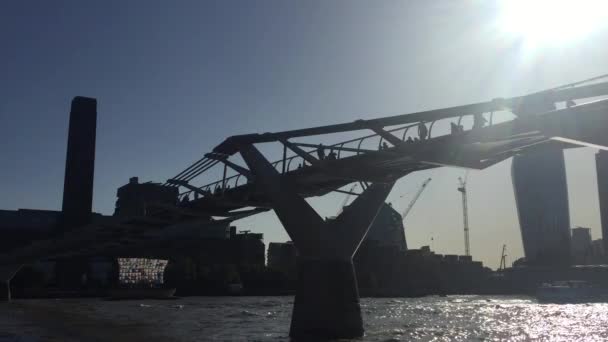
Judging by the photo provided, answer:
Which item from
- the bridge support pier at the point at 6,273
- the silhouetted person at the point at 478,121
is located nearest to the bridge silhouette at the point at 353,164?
the silhouetted person at the point at 478,121

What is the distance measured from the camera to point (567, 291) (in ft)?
634

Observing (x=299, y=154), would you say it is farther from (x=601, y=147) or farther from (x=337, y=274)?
(x=601, y=147)

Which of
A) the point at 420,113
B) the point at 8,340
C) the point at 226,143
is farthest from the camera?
the point at 226,143

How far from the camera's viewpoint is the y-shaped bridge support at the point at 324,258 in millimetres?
44750

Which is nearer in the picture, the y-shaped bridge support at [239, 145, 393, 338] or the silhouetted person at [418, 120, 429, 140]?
the silhouetted person at [418, 120, 429, 140]

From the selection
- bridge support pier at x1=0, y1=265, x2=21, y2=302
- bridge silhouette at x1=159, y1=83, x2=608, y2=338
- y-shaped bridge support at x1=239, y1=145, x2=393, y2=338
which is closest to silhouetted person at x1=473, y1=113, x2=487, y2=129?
bridge silhouette at x1=159, y1=83, x2=608, y2=338

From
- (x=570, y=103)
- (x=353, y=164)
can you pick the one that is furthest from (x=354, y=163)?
(x=570, y=103)

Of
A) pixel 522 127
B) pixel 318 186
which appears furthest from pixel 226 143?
pixel 522 127

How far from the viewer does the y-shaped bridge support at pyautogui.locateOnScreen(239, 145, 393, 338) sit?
147ft

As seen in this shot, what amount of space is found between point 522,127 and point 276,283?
16780 centimetres

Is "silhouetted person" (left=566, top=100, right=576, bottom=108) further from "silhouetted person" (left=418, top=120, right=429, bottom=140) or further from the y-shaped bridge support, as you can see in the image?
the y-shaped bridge support

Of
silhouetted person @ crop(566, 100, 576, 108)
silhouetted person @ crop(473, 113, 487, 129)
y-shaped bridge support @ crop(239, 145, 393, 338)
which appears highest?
silhouetted person @ crop(473, 113, 487, 129)

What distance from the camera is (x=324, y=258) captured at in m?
46.0

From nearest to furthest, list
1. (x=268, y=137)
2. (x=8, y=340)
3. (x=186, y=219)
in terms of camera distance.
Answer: (x=8, y=340) < (x=268, y=137) < (x=186, y=219)
